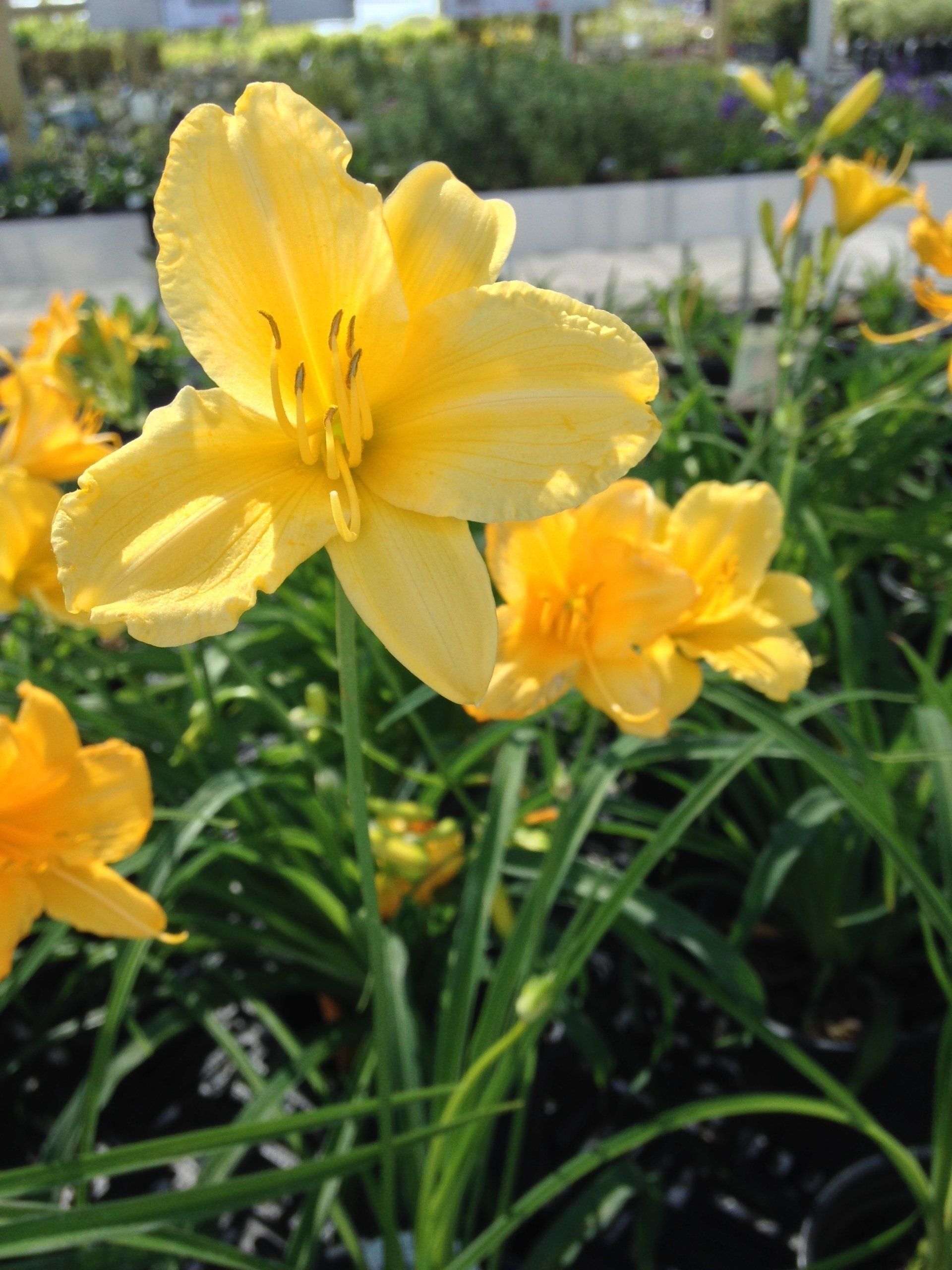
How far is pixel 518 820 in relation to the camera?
1.01 metres

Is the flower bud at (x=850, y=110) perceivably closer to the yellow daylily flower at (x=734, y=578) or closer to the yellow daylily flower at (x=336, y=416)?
the yellow daylily flower at (x=734, y=578)

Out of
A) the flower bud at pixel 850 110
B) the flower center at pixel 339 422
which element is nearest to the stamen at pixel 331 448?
the flower center at pixel 339 422

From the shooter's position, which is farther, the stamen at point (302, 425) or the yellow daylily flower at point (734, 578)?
the yellow daylily flower at point (734, 578)

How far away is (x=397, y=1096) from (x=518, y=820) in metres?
0.36

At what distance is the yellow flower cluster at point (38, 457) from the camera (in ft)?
2.90

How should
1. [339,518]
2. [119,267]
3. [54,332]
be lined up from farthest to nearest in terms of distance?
1. [119,267]
2. [54,332]
3. [339,518]

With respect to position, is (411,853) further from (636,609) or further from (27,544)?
(27,544)

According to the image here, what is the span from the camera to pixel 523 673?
2.33 ft

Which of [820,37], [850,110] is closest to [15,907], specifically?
[850,110]

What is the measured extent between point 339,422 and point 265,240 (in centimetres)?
10

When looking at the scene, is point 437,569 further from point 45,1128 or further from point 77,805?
point 45,1128

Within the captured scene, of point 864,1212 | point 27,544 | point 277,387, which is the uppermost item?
point 277,387

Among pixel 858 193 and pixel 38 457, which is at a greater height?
pixel 858 193

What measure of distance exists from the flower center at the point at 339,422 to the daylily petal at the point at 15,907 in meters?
0.37
